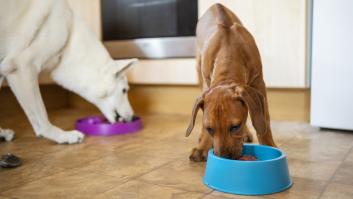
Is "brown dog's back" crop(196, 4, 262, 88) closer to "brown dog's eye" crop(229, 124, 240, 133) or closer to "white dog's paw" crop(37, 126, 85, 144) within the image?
"brown dog's eye" crop(229, 124, 240, 133)

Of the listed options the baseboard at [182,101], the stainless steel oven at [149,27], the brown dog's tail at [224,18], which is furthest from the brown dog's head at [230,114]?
the stainless steel oven at [149,27]

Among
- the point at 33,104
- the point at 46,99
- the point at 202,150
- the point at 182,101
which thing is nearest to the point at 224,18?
the point at 202,150

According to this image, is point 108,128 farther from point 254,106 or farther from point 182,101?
point 254,106

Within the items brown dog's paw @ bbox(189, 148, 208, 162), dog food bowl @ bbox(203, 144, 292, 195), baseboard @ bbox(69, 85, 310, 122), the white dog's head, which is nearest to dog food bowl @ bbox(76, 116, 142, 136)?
the white dog's head

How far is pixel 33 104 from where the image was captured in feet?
7.08

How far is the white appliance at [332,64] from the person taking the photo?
206 cm

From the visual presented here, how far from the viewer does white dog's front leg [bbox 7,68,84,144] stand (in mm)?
2129

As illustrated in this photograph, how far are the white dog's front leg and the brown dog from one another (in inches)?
31.9

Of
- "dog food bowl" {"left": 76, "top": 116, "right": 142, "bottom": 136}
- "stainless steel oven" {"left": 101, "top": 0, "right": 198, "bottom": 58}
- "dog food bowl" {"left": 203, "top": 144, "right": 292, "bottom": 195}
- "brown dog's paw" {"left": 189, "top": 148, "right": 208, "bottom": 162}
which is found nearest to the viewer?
"dog food bowl" {"left": 203, "top": 144, "right": 292, "bottom": 195}

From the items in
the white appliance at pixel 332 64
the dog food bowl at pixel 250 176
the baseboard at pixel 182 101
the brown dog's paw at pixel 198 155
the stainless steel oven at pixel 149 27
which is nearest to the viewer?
the dog food bowl at pixel 250 176

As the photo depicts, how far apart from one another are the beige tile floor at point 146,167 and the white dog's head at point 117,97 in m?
0.20

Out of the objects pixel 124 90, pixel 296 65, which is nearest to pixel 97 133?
pixel 124 90

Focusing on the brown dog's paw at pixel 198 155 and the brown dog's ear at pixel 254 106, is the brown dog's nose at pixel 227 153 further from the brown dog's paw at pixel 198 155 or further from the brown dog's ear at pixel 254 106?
the brown dog's paw at pixel 198 155

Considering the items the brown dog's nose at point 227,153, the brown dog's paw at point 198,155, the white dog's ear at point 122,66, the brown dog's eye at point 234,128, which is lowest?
the brown dog's paw at point 198,155
